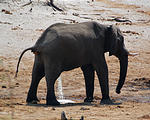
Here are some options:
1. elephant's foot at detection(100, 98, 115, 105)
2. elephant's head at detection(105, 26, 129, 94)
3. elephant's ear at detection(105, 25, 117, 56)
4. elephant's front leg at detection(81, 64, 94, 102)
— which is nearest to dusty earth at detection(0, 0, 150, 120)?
elephant's foot at detection(100, 98, 115, 105)

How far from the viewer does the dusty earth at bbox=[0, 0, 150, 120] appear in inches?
352

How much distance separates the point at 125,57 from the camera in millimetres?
11953

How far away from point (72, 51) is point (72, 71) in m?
5.18

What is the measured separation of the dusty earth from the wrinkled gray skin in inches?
16.6

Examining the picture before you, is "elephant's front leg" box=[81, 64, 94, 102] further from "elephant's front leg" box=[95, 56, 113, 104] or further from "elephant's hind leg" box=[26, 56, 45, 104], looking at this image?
"elephant's hind leg" box=[26, 56, 45, 104]

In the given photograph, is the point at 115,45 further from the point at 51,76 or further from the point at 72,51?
the point at 51,76

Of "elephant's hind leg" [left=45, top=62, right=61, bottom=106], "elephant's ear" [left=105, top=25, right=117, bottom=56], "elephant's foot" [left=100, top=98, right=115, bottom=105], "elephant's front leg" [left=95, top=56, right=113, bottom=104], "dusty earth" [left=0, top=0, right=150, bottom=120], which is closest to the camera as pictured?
"dusty earth" [left=0, top=0, right=150, bottom=120]

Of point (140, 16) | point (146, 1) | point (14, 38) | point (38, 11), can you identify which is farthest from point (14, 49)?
point (146, 1)

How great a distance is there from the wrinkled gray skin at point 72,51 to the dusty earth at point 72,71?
420mm

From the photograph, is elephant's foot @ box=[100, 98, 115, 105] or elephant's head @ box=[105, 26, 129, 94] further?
elephant's head @ box=[105, 26, 129, 94]

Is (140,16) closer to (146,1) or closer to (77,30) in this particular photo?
(146,1)

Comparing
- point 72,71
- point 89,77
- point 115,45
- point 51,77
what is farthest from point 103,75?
point 72,71

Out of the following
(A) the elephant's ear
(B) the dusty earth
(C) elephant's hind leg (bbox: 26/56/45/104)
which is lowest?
(B) the dusty earth

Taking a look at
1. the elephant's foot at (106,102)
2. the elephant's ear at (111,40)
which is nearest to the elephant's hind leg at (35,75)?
the elephant's foot at (106,102)
